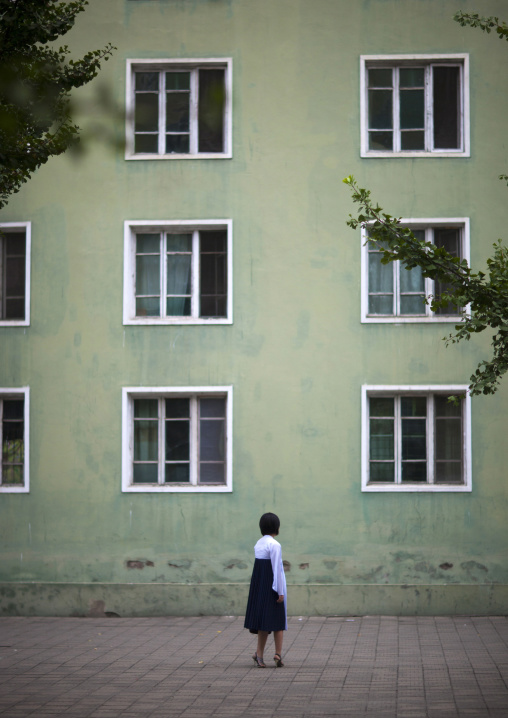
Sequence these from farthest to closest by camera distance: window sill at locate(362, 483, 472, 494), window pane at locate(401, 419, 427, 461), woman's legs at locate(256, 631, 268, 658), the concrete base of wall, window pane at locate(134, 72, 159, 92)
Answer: window pane at locate(134, 72, 159, 92) < window pane at locate(401, 419, 427, 461) < window sill at locate(362, 483, 472, 494) < the concrete base of wall < woman's legs at locate(256, 631, 268, 658)

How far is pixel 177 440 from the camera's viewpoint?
16422 millimetres

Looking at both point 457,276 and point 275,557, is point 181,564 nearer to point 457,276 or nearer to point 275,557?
point 275,557

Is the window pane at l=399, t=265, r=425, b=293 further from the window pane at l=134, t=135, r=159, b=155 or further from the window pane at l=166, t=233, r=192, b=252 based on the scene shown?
the window pane at l=134, t=135, r=159, b=155

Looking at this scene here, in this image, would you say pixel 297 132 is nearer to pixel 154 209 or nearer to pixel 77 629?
pixel 154 209

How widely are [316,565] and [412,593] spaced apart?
1567 mm

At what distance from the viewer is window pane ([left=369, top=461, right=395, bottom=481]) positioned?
1612 cm

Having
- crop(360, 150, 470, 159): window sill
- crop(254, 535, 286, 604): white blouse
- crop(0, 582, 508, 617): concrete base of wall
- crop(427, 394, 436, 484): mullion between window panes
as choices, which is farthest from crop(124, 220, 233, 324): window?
crop(254, 535, 286, 604): white blouse

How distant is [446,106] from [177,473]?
7.55 m

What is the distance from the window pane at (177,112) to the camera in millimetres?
16672

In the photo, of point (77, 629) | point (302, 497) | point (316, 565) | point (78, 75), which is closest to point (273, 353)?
point (302, 497)

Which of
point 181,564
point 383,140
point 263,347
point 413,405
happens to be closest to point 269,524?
point 181,564

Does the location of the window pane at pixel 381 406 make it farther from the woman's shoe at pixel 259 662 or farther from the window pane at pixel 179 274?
the woman's shoe at pixel 259 662

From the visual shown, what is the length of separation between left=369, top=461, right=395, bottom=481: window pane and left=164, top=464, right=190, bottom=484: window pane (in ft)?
9.92

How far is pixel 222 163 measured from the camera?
16.4 meters
